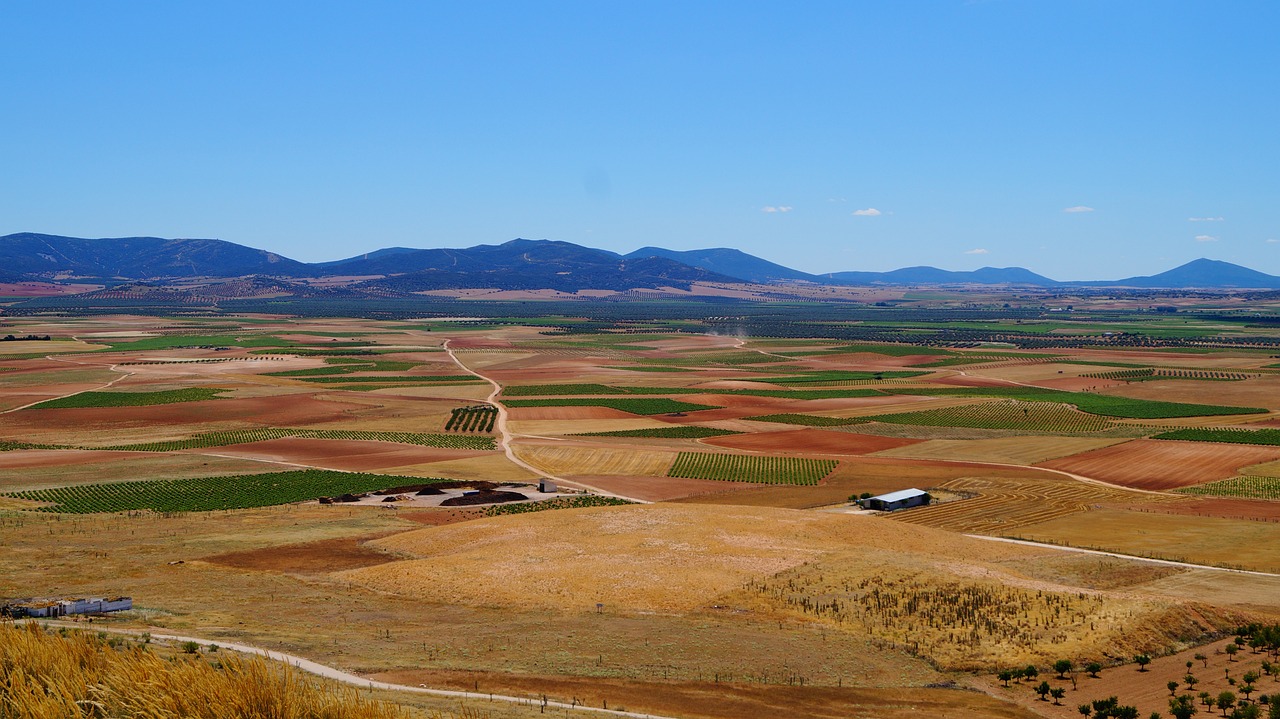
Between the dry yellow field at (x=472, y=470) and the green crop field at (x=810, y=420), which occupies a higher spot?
the green crop field at (x=810, y=420)

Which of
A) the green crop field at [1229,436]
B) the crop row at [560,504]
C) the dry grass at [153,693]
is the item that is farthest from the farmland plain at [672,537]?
the dry grass at [153,693]

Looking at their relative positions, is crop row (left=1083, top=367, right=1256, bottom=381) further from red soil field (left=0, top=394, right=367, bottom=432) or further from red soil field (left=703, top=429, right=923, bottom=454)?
red soil field (left=0, top=394, right=367, bottom=432)

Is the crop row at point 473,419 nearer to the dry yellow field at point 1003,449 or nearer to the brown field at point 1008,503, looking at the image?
the dry yellow field at point 1003,449

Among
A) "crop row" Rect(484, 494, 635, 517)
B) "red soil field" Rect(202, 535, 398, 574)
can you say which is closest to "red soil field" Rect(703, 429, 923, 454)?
"crop row" Rect(484, 494, 635, 517)

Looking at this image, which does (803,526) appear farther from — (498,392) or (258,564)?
(498,392)

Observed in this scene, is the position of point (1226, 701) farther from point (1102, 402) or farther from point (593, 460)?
point (1102, 402)

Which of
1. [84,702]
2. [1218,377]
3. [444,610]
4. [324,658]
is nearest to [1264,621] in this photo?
[444,610]
